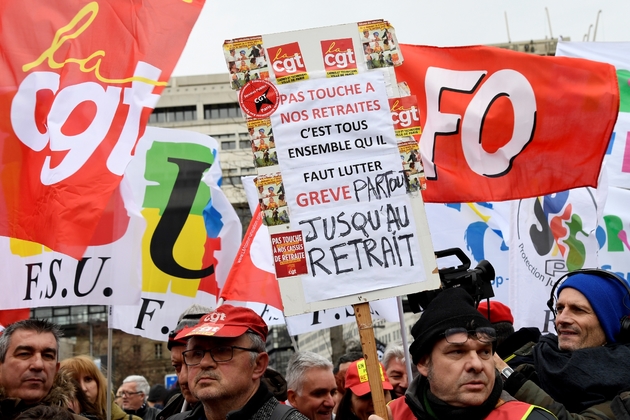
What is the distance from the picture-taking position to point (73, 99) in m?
5.48

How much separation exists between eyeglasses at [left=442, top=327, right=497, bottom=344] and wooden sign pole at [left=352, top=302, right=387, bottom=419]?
1.48ft

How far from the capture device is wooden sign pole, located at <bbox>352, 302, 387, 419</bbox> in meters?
3.89

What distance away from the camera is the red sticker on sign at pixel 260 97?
4535mm

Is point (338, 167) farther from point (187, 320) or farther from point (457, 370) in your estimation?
point (187, 320)

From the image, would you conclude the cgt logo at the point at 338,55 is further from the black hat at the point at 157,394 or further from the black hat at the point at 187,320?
the black hat at the point at 157,394

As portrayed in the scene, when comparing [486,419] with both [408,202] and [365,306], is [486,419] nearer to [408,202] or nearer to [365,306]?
[365,306]

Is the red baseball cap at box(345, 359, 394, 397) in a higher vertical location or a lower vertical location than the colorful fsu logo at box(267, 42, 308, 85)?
lower

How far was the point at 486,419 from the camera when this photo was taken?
3.53 meters

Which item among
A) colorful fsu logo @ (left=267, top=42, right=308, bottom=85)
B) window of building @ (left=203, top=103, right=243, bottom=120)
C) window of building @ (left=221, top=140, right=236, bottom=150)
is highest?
window of building @ (left=203, top=103, right=243, bottom=120)

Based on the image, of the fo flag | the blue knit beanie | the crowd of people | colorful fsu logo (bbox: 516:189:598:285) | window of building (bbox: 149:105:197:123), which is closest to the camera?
the crowd of people

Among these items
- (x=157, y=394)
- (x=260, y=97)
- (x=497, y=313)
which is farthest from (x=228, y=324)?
(x=157, y=394)

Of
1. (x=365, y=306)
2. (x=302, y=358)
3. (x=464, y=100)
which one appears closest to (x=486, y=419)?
(x=365, y=306)

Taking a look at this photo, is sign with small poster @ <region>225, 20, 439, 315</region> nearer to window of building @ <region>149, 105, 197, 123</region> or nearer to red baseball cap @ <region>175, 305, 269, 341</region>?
red baseball cap @ <region>175, 305, 269, 341</region>

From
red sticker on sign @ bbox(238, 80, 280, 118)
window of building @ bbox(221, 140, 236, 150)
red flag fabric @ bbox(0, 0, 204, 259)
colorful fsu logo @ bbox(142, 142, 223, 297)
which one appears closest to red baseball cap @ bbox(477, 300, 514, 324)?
red sticker on sign @ bbox(238, 80, 280, 118)
